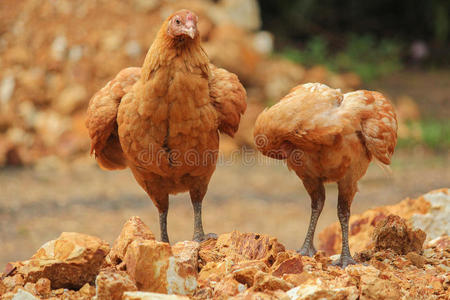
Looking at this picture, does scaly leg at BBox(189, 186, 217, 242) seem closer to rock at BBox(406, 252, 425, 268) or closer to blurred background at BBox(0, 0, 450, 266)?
rock at BBox(406, 252, 425, 268)

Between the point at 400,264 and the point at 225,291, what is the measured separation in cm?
141

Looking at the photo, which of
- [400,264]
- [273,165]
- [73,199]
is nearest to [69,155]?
[73,199]

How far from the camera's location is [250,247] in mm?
3734

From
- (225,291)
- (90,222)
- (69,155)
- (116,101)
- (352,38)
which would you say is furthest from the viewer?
(352,38)

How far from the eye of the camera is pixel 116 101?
4254 mm

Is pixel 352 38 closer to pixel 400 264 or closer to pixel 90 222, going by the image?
pixel 90 222

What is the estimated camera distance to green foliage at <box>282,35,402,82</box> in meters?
14.4

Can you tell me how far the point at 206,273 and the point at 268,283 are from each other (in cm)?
53

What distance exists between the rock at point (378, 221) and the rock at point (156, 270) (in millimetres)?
1933

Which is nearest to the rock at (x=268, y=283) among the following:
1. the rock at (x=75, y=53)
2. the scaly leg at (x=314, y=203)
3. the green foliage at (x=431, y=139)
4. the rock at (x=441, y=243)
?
the scaly leg at (x=314, y=203)

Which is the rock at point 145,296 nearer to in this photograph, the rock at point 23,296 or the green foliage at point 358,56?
the rock at point 23,296

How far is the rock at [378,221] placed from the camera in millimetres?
4676

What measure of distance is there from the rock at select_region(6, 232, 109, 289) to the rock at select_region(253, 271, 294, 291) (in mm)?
864

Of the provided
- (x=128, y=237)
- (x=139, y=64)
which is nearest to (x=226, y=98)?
(x=128, y=237)
